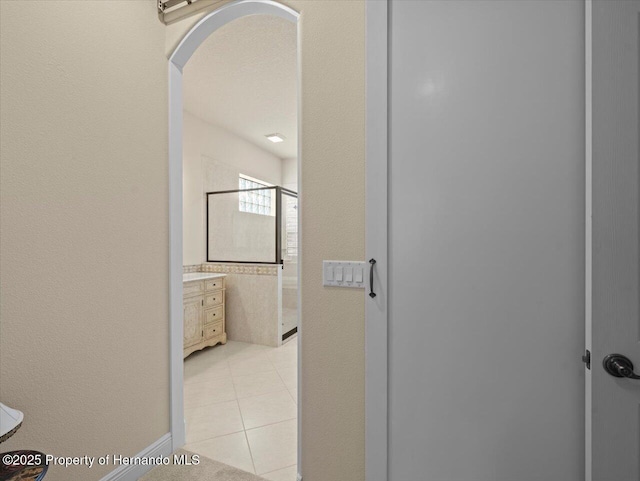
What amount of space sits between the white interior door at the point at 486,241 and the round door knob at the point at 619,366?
0.35ft

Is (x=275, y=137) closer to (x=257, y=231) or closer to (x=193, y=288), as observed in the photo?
(x=257, y=231)

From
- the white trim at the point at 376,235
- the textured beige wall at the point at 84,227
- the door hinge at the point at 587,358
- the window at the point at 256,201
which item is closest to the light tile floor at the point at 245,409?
the textured beige wall at the point at 84,227

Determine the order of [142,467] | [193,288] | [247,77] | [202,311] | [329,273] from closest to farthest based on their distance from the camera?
1. [329,273]
2. [142,467]
3. [247,77]
4. [193,288]
5. [202,311]

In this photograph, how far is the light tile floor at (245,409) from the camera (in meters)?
1.86

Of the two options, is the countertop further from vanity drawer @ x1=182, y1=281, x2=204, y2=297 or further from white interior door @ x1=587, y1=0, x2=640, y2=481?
white interior door @ x1=587, y1=0, x2=640, y2=481

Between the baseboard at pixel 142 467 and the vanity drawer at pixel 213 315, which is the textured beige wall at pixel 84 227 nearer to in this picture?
the baseboard at pixel 142 467

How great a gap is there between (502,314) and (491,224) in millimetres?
324

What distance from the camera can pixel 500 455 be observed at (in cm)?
115

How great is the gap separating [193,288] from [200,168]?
1583 millimetres

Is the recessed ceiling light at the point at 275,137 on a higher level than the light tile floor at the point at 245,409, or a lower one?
higher

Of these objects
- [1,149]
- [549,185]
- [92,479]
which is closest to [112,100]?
[1,149]

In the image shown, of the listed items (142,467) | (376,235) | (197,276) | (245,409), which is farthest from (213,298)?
(376,235)

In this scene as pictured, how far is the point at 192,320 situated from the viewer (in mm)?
3441

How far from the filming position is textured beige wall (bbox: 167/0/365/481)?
4.47 feet
